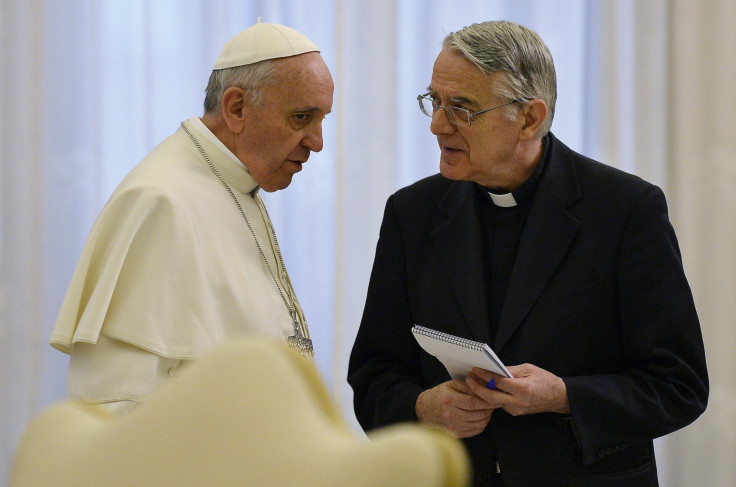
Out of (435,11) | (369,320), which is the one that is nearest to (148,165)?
(369,320)

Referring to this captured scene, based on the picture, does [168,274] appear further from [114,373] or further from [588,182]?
[588,182]

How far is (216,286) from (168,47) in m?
1.94

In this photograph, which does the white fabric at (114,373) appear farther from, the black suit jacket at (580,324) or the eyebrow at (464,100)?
the eyebrow at (464,100)

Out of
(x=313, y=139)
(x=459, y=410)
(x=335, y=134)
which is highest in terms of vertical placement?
(x=313, y=139)

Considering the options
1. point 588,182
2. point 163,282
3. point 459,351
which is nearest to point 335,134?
point 588,182

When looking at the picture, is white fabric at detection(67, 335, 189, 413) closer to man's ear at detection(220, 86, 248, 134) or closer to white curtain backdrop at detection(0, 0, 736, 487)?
man's ear at detection(220, 86, 248, 134)

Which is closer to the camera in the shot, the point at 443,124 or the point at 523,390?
the point at 523,390

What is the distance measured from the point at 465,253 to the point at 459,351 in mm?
457

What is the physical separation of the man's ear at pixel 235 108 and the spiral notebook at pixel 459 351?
2.87ft

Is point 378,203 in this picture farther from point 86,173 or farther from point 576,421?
point 576,421

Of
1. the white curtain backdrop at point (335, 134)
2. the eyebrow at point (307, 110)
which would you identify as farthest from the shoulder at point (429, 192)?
the white curtain backdrop at point (335, 134)

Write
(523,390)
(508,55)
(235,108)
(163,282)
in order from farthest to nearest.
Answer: (235,108) → (508,55) → (163,282) → (523,390)

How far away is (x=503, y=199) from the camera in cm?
234

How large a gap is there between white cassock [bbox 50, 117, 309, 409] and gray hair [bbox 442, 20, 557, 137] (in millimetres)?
711
